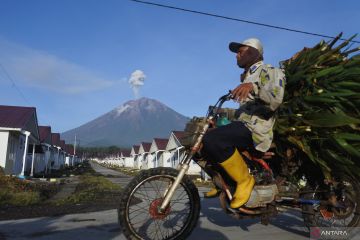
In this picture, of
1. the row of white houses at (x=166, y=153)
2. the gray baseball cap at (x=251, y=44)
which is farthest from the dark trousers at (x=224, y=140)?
the row of white houses at (x=166, y=153)

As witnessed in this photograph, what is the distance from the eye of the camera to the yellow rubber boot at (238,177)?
4160 mm

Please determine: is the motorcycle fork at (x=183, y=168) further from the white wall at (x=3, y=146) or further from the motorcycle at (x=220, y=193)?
the white wall at (x=3, y=146)

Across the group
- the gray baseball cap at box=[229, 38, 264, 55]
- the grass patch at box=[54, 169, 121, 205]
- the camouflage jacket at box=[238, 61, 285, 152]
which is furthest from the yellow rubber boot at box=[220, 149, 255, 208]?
the grass patch at box=[54, 169, 121, 205]

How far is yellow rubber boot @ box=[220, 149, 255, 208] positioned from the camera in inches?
164

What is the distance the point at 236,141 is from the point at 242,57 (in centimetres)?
110

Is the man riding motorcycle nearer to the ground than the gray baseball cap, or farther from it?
nearer to the ground

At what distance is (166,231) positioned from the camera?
14.1 ft

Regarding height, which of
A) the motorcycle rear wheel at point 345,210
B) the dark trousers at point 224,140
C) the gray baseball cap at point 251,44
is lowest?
the motorcycle rear wheel at point 345,210

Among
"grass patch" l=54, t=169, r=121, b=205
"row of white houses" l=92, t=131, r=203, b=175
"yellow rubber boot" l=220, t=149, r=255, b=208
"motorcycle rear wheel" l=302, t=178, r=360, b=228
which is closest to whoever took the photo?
"yellow rubber boot" l=220, t=149, r=255, b=208

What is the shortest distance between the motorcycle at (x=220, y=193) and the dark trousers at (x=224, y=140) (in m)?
0.11

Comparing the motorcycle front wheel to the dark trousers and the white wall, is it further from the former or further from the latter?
the white wall

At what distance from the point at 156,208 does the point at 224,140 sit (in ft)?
3.45

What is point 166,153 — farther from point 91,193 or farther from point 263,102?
point 263,102

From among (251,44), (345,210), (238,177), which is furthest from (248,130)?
(345,210)
